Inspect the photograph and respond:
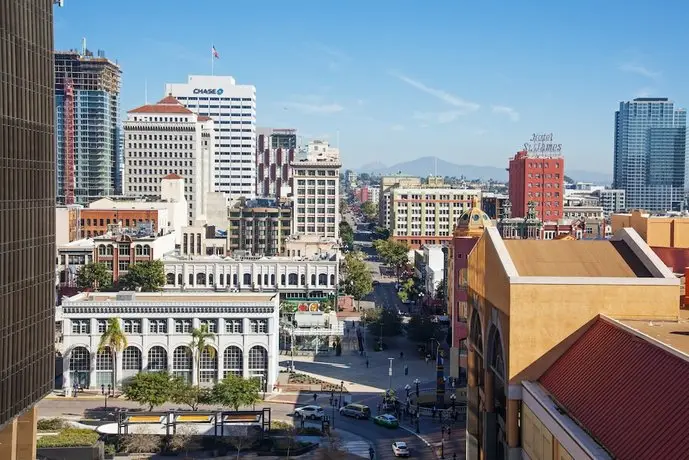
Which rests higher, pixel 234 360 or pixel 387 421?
pixel 234 360

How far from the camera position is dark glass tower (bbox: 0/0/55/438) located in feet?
128

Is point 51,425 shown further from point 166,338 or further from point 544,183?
point 544,183

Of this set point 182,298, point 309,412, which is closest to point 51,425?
point 309,412

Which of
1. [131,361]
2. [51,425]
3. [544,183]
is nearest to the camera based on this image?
[51,425]

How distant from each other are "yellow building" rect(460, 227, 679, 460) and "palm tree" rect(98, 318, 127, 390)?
140 feet

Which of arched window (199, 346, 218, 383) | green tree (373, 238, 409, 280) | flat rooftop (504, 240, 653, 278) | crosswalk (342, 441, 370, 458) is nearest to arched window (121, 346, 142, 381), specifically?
arched window (199, 346, 218, 383)

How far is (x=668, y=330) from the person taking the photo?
37.9m

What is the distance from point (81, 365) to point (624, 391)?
63.3 m

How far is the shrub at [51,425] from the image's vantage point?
67.0 metres

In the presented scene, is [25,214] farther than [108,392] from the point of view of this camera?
No

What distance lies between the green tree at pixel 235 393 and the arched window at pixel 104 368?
15.8m

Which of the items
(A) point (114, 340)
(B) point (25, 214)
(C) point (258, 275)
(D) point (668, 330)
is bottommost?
(A) point (114, 340)

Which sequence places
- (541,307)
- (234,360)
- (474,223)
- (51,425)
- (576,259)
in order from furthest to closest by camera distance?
(474,223), (234,360), (51,425), (576,259), (541,307)

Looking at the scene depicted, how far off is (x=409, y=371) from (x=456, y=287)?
11339 mm
